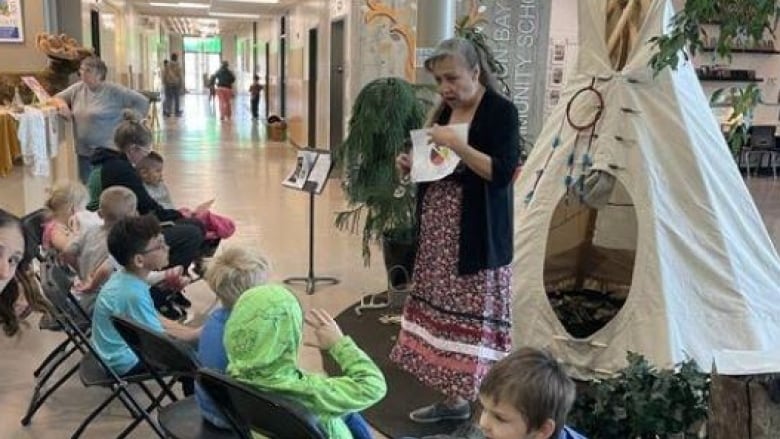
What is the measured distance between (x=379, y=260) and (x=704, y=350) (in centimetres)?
301

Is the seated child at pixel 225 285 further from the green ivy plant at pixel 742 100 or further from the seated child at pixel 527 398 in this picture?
the green ivy plant at pixel 742 100

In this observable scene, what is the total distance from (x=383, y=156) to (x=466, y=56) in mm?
1957

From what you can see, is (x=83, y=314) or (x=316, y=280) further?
(x=316, y=280)

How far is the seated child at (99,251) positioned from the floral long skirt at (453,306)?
1.35 metres

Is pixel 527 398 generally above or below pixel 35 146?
below

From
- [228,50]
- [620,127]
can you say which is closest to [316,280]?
[620,127]

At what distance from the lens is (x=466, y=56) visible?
2668 millimetres

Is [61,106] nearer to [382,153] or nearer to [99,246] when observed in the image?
[99,246]

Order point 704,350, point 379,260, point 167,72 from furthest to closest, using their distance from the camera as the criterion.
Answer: point 167,72 → point 379,260 → point 704,350

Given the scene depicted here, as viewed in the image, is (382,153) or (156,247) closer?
(156,247)

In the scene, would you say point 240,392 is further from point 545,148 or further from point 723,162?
point 723,162

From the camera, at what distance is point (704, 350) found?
3428 mm

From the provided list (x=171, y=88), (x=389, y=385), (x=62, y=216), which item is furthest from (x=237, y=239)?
(x=171, y=88)

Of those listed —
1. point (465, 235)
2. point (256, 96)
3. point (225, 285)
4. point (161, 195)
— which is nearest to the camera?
point (225, 285)
